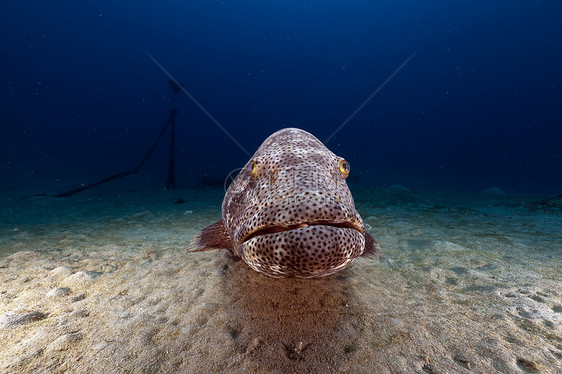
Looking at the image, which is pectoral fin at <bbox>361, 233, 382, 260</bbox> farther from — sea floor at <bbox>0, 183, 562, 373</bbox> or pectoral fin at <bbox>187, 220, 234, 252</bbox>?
pectoral fin at <bbox>187, 220, 234, 252</bbox>

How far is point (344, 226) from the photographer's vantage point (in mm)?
1865

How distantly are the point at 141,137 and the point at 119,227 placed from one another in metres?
150

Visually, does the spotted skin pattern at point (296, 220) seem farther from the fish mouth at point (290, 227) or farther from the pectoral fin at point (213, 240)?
the pectoral fin at point (213, 240)

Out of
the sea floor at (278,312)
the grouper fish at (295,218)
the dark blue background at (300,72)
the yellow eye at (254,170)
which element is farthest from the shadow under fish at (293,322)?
the dark blue background at (300,72)

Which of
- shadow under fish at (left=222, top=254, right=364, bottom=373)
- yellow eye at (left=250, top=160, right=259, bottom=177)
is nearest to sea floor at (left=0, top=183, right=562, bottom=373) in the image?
shadow under fish at (left=222, top=254, right=364, bottom=373)

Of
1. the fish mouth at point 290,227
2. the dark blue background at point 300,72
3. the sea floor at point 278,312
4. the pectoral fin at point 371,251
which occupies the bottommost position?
the sea floor at point 278,312

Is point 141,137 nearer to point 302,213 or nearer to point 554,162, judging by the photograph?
point 302,213

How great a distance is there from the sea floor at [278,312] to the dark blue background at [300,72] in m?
105

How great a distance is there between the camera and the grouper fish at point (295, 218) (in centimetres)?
158

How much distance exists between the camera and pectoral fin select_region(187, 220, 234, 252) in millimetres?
2887

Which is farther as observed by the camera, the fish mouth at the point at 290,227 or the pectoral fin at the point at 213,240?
the pectoral fin at the point at 213,240

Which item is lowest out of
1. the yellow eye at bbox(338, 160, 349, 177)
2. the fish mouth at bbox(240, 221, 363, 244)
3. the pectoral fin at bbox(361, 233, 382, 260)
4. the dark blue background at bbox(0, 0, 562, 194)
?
the pectoral fin at bbox(361, 233, 382, 260)

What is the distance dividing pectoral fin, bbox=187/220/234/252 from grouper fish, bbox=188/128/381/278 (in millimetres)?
470

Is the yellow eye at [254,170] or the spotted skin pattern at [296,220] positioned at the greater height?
the yellow eye at [254,170]
